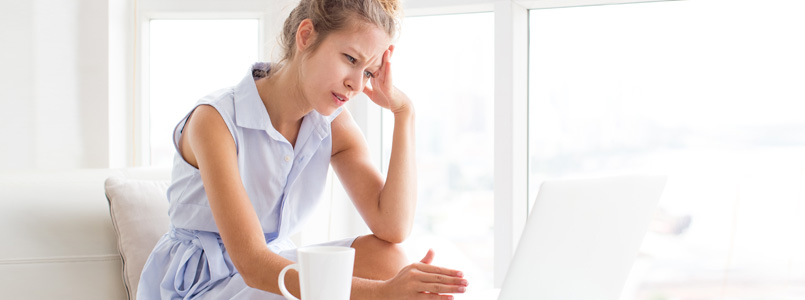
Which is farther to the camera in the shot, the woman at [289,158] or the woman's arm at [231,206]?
the woman at [289,158]

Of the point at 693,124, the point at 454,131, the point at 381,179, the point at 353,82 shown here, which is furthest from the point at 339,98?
the point at 693,124

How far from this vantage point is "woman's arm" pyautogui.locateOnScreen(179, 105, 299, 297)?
44.3 inches

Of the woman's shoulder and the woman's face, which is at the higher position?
the woman's face

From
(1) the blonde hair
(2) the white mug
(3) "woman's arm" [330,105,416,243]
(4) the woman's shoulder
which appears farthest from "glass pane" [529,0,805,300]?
(2) the white mug

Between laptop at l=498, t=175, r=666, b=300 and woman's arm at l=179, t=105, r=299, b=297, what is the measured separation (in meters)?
0.38

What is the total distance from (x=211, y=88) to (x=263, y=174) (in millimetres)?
1356

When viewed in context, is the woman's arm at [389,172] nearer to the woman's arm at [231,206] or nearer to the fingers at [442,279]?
the woman's arm at [231,206]

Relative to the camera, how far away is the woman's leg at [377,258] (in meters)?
1.42

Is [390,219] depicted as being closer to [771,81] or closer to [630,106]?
[630,106]

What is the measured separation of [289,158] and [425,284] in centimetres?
64

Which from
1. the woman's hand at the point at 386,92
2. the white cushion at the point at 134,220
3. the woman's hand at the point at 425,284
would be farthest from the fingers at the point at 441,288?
the white cushion at the point at 134,220

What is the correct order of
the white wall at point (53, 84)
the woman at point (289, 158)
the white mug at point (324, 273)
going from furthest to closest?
the white wall at point (53, 84) < the woman at point (289, 158) < the white mug at point (324, 273)

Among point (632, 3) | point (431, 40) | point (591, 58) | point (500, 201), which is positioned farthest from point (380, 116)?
point (632, 3)

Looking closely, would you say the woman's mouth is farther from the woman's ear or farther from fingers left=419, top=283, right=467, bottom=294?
fingers left=419, top=283, right=467, bottom=294
